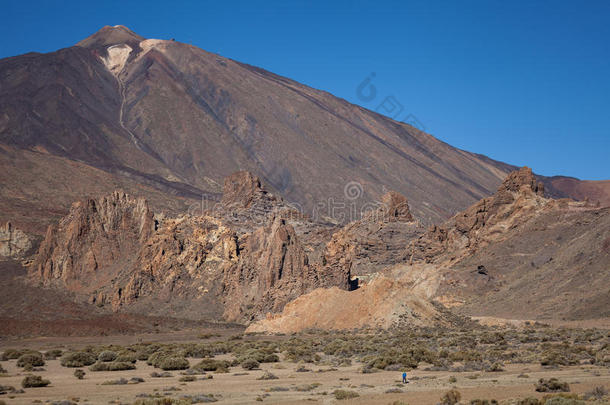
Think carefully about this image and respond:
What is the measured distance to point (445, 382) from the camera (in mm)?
26609

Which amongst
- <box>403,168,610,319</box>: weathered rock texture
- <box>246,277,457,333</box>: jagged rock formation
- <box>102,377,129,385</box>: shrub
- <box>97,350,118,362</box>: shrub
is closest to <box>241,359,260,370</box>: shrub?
<box>102,377,129,385</box>: shrub

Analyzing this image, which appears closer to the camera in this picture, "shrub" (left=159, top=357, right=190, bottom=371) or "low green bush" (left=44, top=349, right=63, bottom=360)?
"shrub" (left=159, top=357, right=190, bottom=371)

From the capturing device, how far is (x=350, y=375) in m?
30.8

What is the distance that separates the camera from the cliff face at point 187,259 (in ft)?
269

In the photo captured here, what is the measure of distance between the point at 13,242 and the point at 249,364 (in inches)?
4124

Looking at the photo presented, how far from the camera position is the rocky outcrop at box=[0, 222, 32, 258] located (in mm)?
125369

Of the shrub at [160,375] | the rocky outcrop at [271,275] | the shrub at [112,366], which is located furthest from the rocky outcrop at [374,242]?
the shrub at [160,375]

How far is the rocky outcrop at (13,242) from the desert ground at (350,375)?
87300 mm

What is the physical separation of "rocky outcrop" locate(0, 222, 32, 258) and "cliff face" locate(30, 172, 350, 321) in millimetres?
22863

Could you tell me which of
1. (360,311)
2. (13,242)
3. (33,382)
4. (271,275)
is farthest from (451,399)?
(13,242)

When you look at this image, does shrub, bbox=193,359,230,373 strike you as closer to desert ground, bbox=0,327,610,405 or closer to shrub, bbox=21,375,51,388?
desert ground, bbox=0,327,610,405

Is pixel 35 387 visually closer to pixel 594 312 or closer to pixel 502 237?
pixel 594 312

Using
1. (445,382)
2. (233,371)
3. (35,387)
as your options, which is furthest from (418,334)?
(35,387)

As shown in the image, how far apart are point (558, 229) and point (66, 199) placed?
13299 cm
